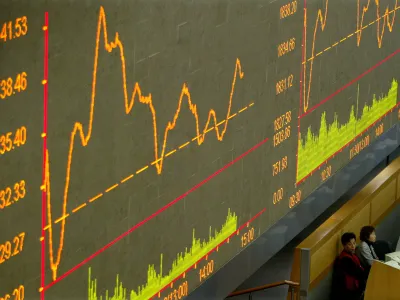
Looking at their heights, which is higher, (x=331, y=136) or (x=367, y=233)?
(x=331, y=136)

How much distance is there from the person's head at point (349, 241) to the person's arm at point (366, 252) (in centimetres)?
18

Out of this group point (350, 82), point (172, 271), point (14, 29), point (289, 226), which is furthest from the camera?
point (350, 82)

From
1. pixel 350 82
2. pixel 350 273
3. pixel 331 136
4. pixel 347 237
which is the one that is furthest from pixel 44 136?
pixel 350 273

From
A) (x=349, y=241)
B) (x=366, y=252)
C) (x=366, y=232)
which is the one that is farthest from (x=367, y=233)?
(x=349, y=241)

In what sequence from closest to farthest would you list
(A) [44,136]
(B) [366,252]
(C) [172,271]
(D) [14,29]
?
(D) [14,29] < (A) [44,136] < (C) [172,271] < (B) [366,252]

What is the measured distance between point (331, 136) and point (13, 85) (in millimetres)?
2878

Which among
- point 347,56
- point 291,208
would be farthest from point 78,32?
point 347,56

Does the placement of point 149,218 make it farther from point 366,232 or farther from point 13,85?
point 366,232

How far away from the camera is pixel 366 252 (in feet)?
24.1

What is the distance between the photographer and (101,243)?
355 centimetres

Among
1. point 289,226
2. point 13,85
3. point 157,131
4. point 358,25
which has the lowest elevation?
point 289,226

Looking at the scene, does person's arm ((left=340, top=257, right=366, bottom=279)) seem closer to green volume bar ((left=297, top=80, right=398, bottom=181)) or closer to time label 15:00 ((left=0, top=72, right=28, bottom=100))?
green volume bar ((left=297, top=80, right=398, bottom=181))

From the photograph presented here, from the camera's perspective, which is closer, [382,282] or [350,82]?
[350,82]

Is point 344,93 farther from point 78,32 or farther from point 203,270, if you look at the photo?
point 78,32
